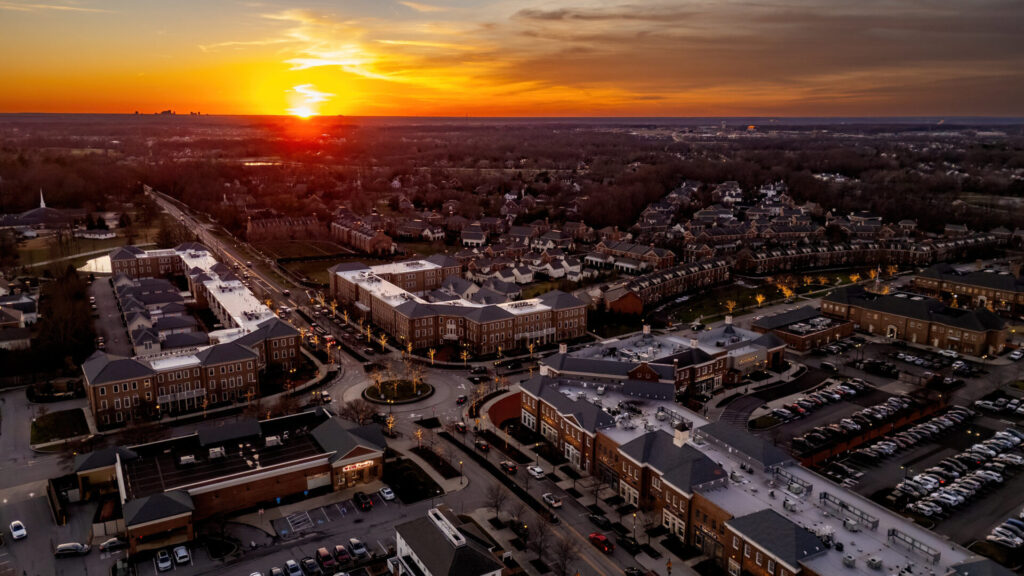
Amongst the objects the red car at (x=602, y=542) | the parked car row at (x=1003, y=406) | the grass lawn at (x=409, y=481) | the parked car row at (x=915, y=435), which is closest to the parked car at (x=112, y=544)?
the grass lawn at (x=409, y=481)

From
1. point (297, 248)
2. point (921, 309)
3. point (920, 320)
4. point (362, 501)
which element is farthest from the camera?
point (297, 248)

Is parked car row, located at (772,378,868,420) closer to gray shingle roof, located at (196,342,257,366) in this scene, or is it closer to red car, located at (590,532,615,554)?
red car, located at (590,532,615,554)

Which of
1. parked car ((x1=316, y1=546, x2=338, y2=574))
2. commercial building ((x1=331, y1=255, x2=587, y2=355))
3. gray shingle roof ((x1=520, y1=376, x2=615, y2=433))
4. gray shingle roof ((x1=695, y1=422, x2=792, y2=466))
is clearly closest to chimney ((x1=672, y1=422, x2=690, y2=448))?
gray shingle roof ((x1=695, y1=422, x2=792, y2=466))

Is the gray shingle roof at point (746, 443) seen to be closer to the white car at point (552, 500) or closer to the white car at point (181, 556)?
the white car at point (552, 500)

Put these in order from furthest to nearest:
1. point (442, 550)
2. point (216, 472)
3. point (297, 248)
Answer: point (297, 248), point (216, 472), point (442, 550)

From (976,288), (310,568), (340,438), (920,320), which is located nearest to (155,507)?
(310,568)

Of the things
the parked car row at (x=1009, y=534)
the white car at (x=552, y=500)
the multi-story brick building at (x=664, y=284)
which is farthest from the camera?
the multi-story brick building at (x=664, y=284)

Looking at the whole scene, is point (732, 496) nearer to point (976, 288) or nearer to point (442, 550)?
point (442, 550)
